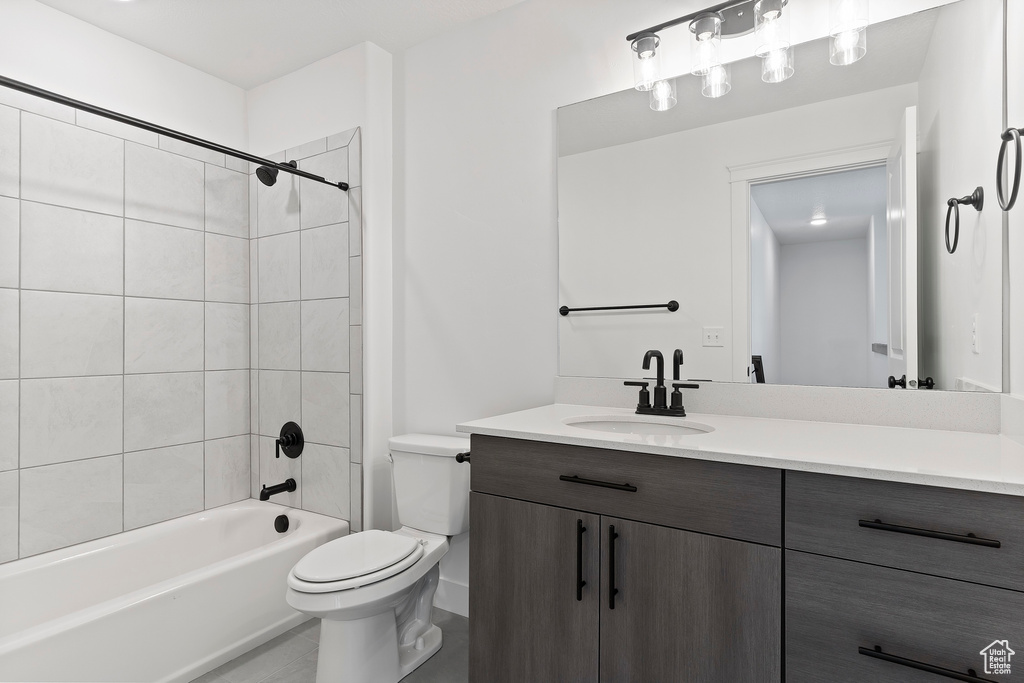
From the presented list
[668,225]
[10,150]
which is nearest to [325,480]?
[10,150]

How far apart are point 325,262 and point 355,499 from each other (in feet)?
3.60

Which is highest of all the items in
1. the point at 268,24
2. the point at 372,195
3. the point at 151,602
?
the point at 268,24

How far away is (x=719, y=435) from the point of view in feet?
4.31

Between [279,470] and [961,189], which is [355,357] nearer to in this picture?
[279,470]

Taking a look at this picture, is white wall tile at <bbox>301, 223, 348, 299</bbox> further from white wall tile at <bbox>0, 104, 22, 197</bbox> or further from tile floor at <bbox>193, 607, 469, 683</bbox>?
tile floor at <bbox>193, 607, 469, 683</bbox>

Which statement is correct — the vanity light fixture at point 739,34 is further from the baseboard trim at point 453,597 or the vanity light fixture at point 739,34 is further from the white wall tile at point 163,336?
the white wall tile at point 163,336

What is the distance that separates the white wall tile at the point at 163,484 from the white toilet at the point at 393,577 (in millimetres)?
1049

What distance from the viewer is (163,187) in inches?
93.5

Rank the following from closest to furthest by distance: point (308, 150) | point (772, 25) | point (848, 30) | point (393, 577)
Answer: point (848, 30), point (772, 25), point (393, 577), point (308, 150)

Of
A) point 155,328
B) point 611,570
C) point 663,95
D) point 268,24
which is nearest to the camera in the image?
point 611,570

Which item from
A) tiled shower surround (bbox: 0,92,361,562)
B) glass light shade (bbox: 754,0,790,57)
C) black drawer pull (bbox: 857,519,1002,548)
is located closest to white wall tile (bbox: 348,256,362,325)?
tiled shower surround (bbox: 0,92,361,562)

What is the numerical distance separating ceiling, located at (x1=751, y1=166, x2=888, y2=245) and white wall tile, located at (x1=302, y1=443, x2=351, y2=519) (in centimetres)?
195

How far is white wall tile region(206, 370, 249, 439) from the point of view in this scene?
2.54m

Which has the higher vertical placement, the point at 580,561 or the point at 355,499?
the point at 580,561
